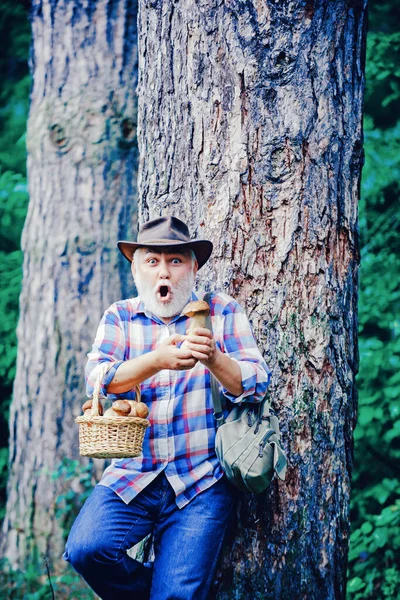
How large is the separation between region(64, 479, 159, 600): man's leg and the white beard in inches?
29.5

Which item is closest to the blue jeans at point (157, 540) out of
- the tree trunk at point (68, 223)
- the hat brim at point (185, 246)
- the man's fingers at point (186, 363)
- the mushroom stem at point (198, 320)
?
the man's fingers at point (186, 363)

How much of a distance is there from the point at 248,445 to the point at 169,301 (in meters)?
0.70

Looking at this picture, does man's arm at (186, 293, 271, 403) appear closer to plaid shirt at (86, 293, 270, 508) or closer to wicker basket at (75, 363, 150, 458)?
plaid shirt at (86, 293, 270, 508)

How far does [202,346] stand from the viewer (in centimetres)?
279

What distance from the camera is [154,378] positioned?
3.21 meters

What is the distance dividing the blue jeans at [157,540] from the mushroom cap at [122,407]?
0.44 m

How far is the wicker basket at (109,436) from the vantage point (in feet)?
9.15

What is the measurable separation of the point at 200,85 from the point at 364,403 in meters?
3.66

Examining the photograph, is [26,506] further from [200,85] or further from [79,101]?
[200,85]

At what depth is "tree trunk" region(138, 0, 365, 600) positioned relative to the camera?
11.4ft

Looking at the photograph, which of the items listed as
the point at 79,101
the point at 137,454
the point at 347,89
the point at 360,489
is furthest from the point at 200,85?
the point at 360,489

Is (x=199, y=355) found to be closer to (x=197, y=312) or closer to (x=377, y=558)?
(x=197, y=312)

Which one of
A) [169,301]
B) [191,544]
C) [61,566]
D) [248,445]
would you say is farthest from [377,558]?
[169,301]

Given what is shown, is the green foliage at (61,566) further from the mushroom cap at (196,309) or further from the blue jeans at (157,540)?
the mushroom cap at (196,309)
